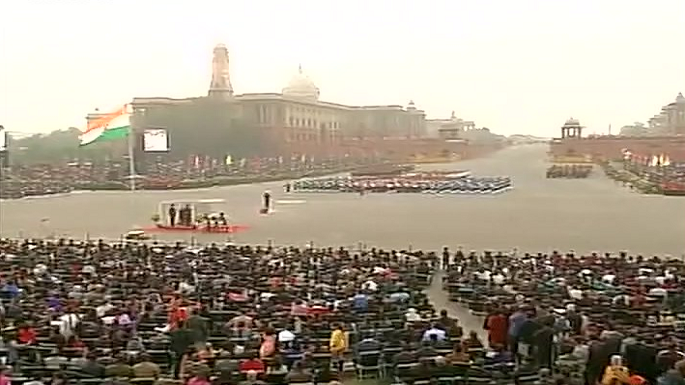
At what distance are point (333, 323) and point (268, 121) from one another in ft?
245

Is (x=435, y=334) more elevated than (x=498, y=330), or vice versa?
(x=435, y=334)

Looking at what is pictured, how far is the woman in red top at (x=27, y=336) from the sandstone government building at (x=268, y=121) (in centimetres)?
6584

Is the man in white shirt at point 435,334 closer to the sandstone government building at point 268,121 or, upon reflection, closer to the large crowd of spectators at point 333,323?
the large crowd of spectators at point 333,323

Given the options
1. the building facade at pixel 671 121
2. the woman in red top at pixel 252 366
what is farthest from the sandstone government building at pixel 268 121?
the woman in red top at pixel 252 366

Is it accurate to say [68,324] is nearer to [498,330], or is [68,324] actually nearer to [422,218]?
[498,330]

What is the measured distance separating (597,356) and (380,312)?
12.2 feet

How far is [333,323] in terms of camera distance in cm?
1238

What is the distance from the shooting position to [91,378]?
939cm

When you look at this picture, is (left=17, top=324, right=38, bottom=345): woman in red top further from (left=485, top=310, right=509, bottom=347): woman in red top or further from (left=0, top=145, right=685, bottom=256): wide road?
(left=0, top=145, right=685, bottom=256): wide road

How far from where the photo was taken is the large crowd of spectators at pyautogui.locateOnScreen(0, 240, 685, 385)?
9.74 m

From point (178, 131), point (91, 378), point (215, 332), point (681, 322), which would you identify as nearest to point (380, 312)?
point (215, 332)

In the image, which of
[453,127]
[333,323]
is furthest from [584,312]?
[453,127]

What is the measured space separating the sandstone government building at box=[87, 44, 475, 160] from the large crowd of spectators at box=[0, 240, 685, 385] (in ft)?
195

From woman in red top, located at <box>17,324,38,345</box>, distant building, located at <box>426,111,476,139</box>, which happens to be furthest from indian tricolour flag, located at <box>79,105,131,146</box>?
distant building, located at <box>426,111,476,139</box>
